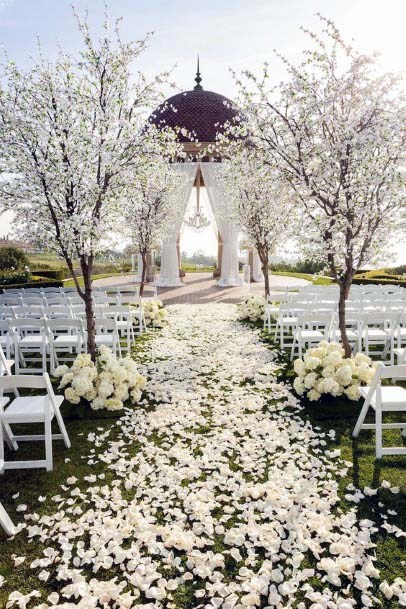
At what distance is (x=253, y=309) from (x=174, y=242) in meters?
9.99

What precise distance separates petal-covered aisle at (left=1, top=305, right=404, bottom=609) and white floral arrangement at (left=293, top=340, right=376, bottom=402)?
0.44m

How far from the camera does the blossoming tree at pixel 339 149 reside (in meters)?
5.86

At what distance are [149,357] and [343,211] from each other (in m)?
4.94

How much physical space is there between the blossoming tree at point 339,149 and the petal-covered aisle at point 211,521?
276 cm

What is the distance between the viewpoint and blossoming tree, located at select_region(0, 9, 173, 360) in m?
5.75

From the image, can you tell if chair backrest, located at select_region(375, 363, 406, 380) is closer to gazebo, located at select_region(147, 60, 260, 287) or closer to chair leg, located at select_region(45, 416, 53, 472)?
chair leg, located at select_region(45, 416, 53, 472)

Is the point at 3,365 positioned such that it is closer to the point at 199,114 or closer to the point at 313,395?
the point at 313,395

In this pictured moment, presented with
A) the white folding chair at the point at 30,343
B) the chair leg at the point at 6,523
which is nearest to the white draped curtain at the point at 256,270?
the white folding chair at the point at 30,343

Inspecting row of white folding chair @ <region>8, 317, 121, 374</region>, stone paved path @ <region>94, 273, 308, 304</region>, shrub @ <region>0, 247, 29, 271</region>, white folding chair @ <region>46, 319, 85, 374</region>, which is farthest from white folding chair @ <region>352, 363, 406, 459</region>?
shrub @ <region>0, 247, 29, 271</region>

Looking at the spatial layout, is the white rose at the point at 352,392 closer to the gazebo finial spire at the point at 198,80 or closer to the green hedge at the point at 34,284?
the green hedge at the point at 34,284

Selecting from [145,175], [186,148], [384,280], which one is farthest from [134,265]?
[145,175]

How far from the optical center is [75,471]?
4.45 metres

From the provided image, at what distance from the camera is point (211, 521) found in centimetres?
358

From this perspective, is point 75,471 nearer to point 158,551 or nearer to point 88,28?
point 158,551
